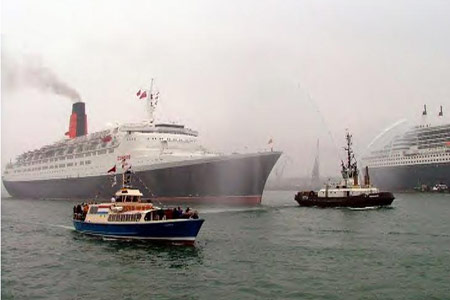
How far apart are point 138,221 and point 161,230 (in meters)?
2.26

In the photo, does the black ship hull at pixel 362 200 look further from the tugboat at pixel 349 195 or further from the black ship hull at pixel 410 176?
the black ship hull at pixel 410 176

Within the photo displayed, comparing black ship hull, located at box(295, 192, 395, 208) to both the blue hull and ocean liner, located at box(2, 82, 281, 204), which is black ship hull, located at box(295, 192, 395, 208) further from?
A: the blue hull

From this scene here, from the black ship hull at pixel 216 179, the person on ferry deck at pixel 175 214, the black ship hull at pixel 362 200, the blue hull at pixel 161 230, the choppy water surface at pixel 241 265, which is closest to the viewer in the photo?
the choppy water surface at pixel 241 265

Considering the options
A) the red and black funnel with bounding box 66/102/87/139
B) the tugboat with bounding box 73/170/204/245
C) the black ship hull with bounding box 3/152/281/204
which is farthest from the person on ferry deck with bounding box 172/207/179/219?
the red and black funnel with bounding box 66/102/87/139

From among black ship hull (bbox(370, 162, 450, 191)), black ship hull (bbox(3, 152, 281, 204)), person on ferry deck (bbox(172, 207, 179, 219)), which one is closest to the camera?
person on ferry deck (bbox(172, 207, 179, 219))

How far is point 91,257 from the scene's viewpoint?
94.4 ft

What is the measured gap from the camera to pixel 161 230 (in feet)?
105

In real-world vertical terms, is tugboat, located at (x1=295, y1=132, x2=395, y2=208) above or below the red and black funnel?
below

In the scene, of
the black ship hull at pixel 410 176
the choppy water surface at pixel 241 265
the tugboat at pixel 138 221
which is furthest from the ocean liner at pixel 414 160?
the tugboat at pixel 138 221

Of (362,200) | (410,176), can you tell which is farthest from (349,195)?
(410,176)

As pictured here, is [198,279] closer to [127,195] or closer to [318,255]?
[318,255]

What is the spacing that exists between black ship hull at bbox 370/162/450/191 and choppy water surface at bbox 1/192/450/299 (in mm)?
90665

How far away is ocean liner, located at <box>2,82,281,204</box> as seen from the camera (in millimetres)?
70875

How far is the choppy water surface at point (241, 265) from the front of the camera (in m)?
20.5
